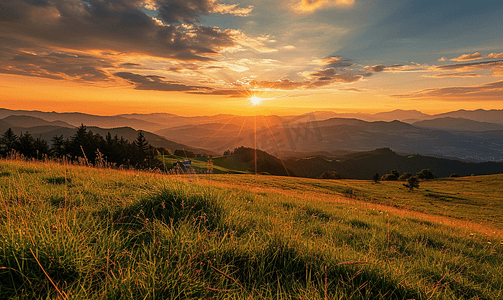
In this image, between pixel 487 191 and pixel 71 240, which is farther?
pixel 487 191

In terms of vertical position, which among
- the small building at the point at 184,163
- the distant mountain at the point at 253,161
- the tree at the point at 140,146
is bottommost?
the distant mountain at the point at 253,161


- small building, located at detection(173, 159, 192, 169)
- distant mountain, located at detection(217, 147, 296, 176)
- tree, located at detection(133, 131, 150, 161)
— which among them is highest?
small building, located at detection(173, 159, 192, 169)

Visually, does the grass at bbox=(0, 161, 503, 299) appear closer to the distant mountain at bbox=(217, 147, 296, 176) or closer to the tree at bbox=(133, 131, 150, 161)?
the tree at bbox=(133, 131, 150, 161)

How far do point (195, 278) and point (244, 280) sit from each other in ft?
2.36

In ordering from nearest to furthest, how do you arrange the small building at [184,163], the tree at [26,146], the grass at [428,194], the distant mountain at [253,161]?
the small building at [184,163]
the grass at [428,194]
the tree at [26,146]
the distant mountain at [253,161]

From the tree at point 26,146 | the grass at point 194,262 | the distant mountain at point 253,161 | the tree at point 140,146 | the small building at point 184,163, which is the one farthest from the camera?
the distant mountain at point 253,161

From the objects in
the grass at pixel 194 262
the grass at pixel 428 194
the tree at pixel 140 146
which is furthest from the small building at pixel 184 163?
the tree at pixel 140 146

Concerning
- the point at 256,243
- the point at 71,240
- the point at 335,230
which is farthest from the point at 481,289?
the point at 71,240

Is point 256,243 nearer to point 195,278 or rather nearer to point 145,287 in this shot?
point 195,278

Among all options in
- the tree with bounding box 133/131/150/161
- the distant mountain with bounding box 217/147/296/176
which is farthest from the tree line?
the distant mountain with bounding box 217/147/296/176

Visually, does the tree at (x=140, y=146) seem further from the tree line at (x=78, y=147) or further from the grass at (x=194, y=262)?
the grass at (x=194, y=262)

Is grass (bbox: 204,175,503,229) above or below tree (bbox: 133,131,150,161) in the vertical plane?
below

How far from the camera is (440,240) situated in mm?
6715

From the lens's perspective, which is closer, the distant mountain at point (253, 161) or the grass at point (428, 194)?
the grass at point (428, 194)
